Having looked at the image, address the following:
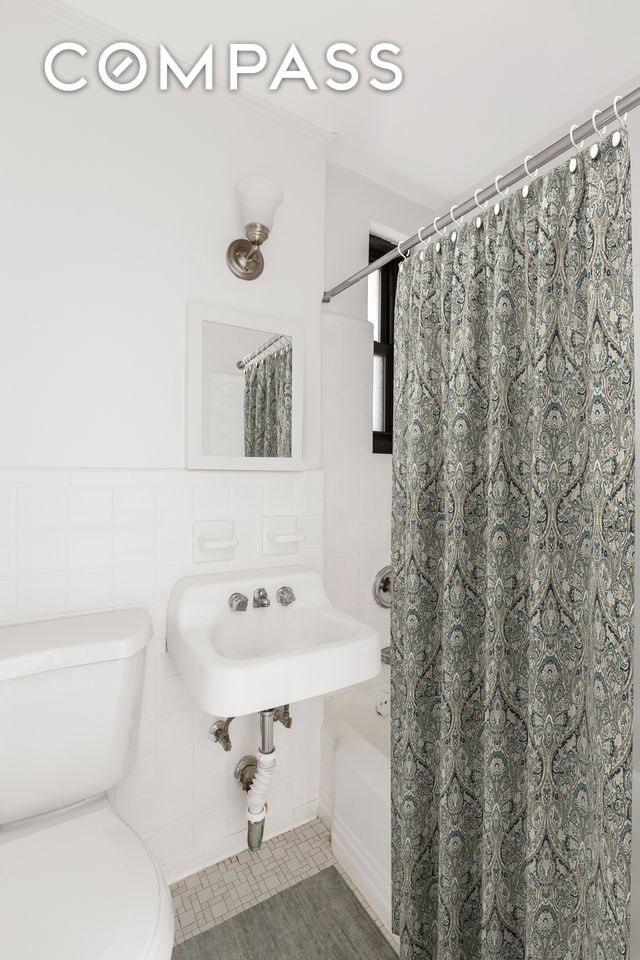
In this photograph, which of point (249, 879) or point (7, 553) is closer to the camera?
point (7, 553)

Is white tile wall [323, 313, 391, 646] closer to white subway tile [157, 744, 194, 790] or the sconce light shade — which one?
the sconce light shade

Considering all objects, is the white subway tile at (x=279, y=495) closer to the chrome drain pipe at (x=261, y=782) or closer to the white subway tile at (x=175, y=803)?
the chrome drain pipe at (x=261, y=782)

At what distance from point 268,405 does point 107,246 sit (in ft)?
2.15

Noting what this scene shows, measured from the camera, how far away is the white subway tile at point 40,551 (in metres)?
1.28

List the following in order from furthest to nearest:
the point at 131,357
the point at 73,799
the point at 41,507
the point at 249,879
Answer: the point at 249,879
the point at 131,357
the point at 41,507
the point at 73,799

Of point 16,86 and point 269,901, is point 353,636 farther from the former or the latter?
point 16,86

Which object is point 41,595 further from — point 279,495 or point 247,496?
point 279,495

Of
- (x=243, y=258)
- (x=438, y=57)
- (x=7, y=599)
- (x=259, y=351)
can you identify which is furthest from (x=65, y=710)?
(x=438, y=57)

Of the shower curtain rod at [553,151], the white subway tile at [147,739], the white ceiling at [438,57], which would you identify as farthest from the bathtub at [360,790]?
the white ceiling at [438,57]

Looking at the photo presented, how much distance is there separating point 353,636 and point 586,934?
28.4 inches

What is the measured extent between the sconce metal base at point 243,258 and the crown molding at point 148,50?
1.58ft

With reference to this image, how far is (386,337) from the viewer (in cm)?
214

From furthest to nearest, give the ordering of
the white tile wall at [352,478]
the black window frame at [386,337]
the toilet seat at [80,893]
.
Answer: the black window frame at [386,337] < the white tile wall at [352,478] < the toilet seat at [80,893]

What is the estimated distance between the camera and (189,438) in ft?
4.96
